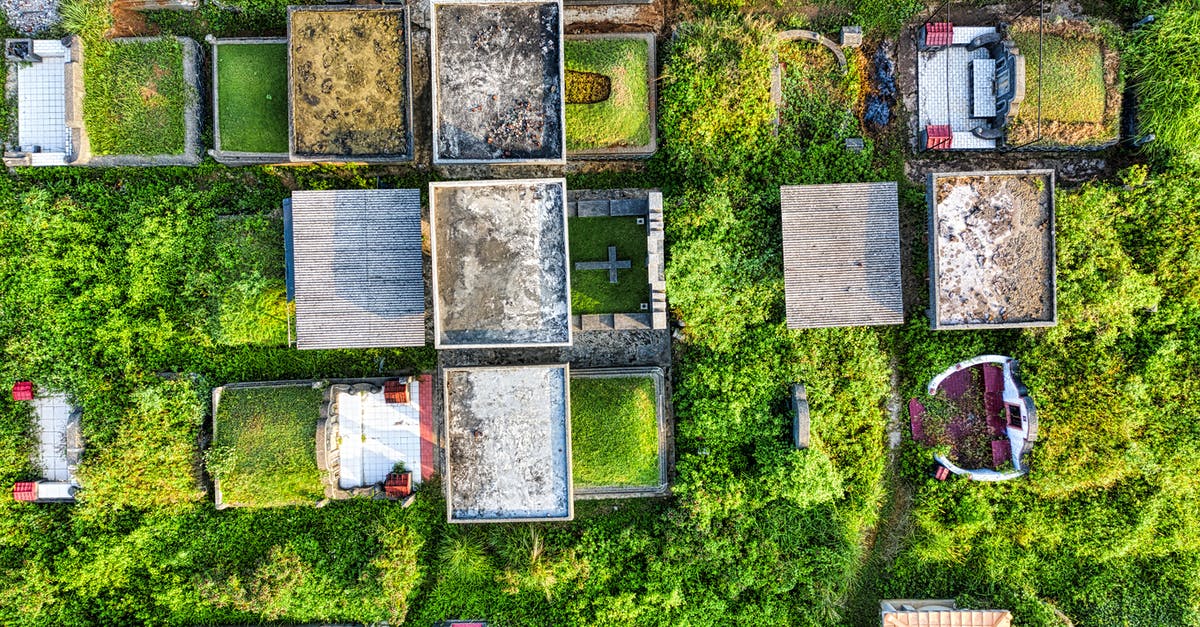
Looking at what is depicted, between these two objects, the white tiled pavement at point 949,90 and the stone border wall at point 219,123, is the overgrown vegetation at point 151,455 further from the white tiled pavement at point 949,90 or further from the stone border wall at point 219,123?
the white tiled pavement at point 949,90

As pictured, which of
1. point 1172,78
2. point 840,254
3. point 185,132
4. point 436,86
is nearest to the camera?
point 436,86

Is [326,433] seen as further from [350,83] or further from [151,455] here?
[350,83]

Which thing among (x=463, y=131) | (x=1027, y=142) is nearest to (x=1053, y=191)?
(x=1027, y=142)

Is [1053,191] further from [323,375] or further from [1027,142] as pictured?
[323,375]

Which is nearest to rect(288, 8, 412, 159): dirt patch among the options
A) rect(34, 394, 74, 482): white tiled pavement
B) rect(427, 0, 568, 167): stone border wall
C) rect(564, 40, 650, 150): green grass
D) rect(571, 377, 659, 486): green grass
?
rect(427, 0, 568, 167): stone border wall

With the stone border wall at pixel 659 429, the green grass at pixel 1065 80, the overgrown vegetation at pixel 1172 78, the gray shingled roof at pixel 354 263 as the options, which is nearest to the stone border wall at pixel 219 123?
the gray shingled roof at pixel 354 263

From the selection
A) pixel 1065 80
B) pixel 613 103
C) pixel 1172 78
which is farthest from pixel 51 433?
pixel 1172 78
